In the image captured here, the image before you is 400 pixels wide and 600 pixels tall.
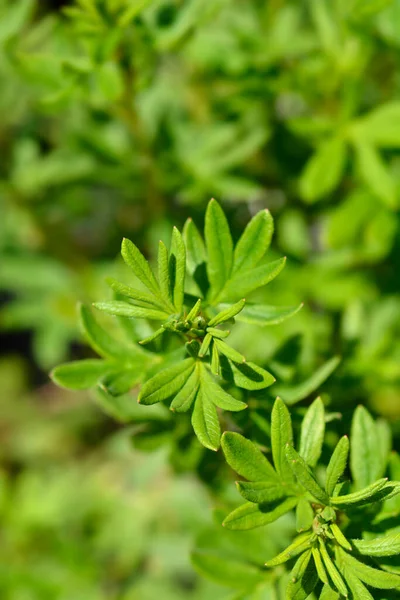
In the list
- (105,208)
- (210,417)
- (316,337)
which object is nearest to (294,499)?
(210,417)

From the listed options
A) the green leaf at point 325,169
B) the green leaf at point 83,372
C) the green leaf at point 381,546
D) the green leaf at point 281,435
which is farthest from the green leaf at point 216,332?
the green leaf at point 325,169

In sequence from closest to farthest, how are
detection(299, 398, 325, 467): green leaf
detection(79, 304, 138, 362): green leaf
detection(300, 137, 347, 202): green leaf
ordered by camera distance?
detection(299, 398, 325, 467): green leaf → detection(79, 304, 138, 362): green leaf → detection(300, 137, 347, 202): green leaf

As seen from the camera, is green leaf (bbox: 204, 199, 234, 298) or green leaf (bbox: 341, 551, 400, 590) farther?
green leaf (bbox: 204, 199, 234, 298)

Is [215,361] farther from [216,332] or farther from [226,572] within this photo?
[226,572]

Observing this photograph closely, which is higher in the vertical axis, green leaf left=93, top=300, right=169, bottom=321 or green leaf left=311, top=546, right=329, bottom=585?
green leaf left=93, top=300, right=169, bottom=321

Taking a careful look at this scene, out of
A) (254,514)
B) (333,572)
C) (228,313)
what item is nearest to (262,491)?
(254,514)

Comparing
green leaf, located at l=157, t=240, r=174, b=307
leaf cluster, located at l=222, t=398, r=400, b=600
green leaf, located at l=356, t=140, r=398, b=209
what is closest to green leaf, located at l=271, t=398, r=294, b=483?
leaf cluster, located at l=222, t=398, r=400, b=600

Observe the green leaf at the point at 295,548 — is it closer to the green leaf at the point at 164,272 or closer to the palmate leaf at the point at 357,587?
the palmate leaf at the point at 357,587

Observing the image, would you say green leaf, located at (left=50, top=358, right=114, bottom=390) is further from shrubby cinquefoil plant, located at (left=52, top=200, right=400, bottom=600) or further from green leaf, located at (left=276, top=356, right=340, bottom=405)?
green leaf, located at (left=276, top=356, right=340, bottom=405)
